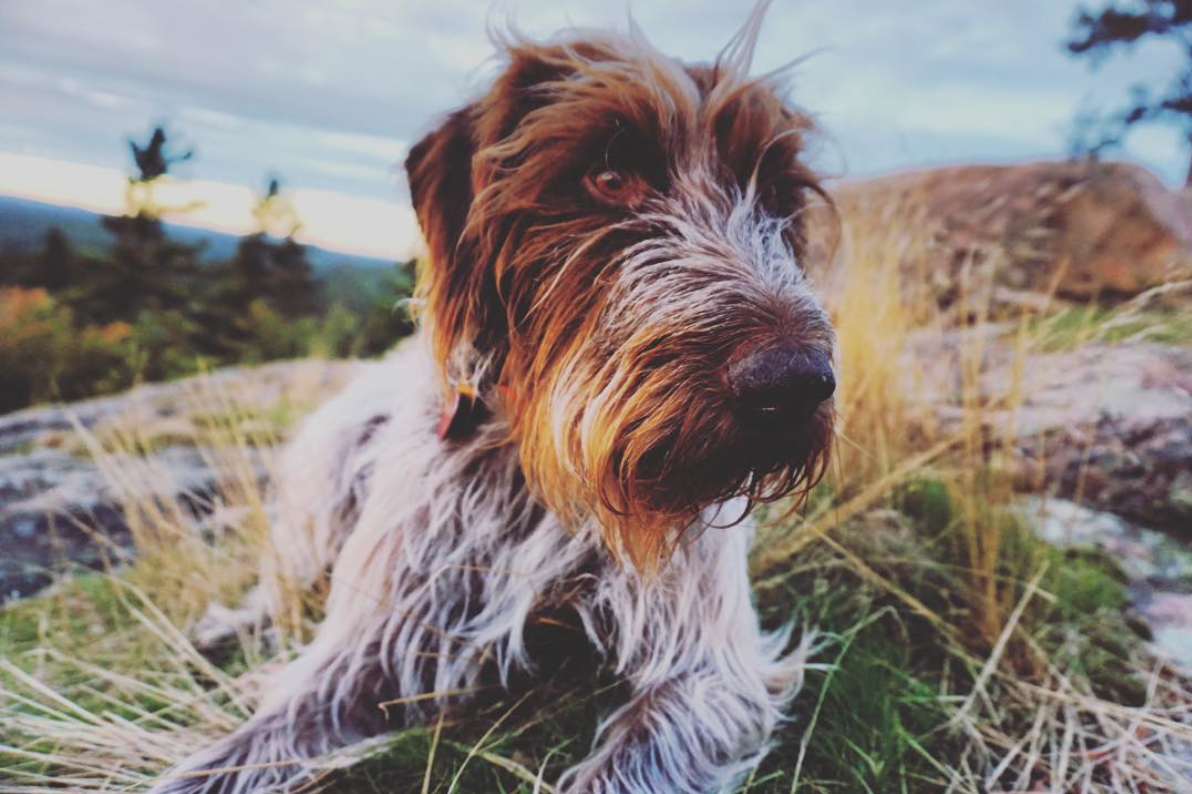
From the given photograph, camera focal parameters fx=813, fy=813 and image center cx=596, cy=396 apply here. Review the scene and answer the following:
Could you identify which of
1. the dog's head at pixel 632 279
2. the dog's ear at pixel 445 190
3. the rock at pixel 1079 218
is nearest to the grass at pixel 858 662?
the dog's head at pixel 632 279

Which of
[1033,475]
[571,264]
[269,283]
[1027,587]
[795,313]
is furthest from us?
[269,283]

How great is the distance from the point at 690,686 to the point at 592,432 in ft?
2.77

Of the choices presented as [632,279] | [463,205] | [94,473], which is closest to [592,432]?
[632,279]

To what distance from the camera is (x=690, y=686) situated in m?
2.18

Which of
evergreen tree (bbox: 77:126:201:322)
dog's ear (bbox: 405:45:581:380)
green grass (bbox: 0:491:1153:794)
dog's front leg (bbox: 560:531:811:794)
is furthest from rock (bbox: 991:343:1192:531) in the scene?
evergreen tree (bbox: 77:126:201:322)

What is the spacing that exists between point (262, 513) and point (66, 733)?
1.17 meters

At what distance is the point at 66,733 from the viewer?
7.13ft

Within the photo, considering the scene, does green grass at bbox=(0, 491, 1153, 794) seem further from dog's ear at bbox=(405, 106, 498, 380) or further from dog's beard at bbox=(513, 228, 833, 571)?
dog's ear at bbox=(405, 106, 498, 380)

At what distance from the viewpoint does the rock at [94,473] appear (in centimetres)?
378

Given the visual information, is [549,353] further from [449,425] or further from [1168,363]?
[1168,363]

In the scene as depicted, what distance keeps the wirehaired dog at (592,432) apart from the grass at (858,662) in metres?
0.17

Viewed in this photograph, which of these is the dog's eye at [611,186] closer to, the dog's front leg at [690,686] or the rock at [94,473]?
the dog's front leg at [690,686]

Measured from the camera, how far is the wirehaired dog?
1738 millimetres

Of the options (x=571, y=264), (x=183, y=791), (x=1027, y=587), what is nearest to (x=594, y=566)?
(x=571, y=264)
